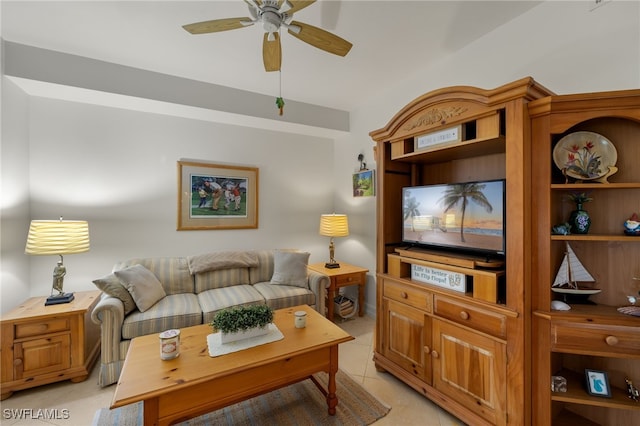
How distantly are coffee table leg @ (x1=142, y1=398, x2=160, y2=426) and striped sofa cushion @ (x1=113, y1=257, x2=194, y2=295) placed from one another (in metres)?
1.60

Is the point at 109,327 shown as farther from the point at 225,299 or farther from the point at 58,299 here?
the point at 225,299

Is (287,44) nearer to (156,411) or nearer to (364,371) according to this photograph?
(156,411)

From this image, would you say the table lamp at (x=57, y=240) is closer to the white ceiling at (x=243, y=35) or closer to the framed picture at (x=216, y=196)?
the framed picture at (x=216, y=196)

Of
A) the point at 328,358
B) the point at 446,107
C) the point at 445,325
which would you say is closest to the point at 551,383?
the point at 445,325

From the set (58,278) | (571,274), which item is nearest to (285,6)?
(571,274)

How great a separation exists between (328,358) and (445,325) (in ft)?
2.68

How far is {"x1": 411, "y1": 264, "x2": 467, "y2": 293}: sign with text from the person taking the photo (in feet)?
5.71

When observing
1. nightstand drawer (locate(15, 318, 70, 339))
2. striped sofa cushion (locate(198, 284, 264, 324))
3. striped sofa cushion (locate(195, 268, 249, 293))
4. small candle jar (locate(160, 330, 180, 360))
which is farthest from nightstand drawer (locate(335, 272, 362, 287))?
nightstand drawer (locate(15, 318, 70, 339))

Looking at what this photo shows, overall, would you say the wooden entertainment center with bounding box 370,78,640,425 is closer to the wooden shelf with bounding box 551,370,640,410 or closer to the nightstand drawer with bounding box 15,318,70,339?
the wooden shelf with bounding box 551,370,640,410

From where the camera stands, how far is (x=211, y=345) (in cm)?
170

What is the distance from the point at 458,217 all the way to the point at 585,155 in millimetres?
727

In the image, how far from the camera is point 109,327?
2066mm

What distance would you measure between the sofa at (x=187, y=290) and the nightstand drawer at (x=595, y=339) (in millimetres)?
2015

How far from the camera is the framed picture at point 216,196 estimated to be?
125 inches
